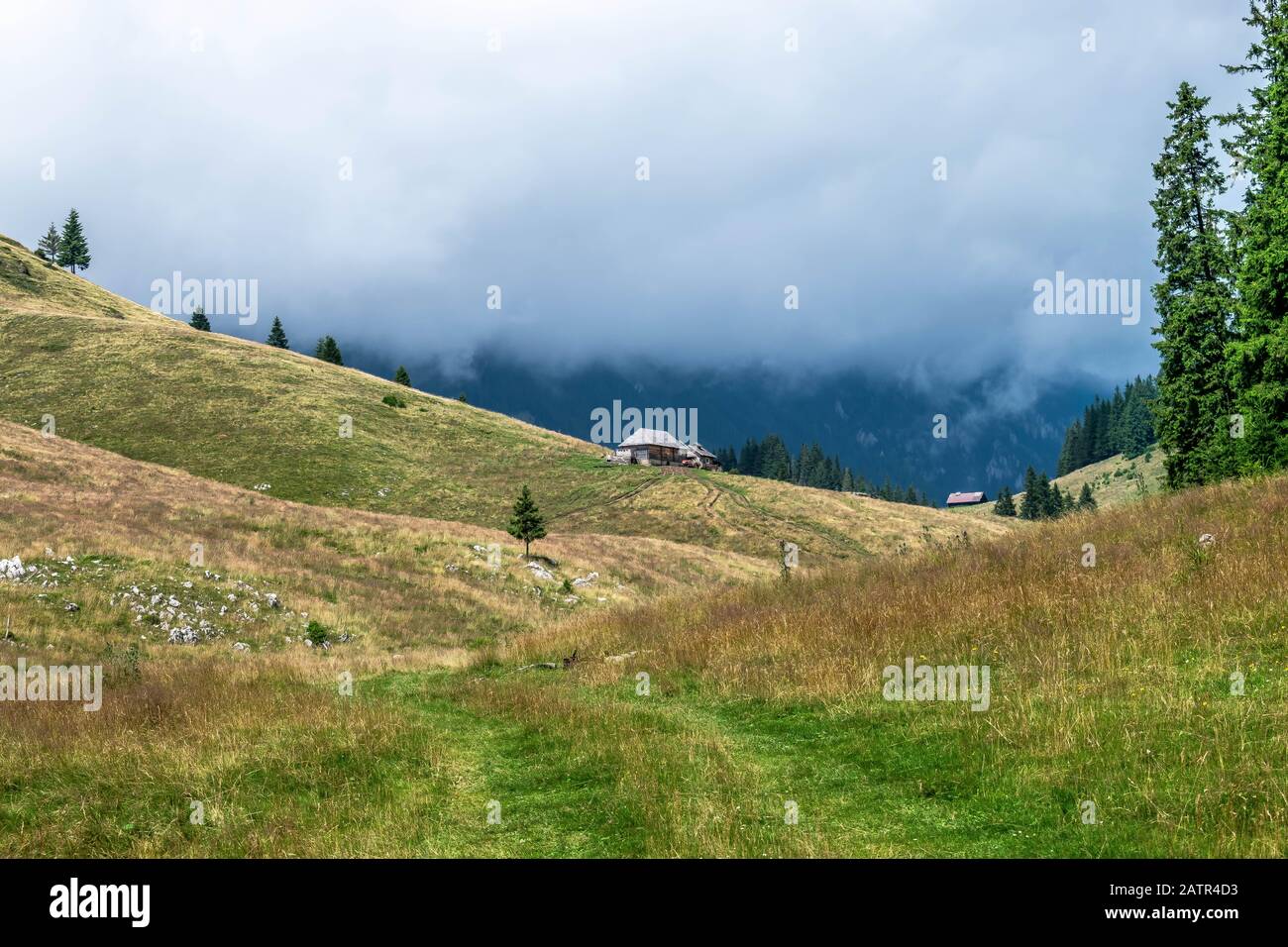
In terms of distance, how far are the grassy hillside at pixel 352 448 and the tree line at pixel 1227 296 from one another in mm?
40930

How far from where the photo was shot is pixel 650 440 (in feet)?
413

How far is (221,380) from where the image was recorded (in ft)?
325

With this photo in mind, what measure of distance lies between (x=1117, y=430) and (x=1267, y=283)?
615 feet

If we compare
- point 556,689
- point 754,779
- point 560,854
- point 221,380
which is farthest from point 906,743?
point 221,380

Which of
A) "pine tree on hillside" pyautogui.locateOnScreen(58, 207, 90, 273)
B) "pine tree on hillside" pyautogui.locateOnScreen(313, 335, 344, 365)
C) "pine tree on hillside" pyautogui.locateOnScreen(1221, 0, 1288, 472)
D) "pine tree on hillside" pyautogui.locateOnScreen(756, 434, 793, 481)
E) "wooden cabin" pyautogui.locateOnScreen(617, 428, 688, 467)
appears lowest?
"pine tree on hillside" pyautogui.locateOnScreen(1221, 0, 1288, 472)

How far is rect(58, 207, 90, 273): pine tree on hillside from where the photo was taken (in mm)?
168000

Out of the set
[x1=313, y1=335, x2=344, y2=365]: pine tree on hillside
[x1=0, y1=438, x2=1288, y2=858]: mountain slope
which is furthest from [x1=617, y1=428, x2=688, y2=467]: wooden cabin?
[x1=0, y1=438, x2=1288, y2=858]: mountain slope

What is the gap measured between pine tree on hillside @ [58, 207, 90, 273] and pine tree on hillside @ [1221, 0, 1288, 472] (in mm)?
205845

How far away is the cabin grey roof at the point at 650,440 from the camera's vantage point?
123m

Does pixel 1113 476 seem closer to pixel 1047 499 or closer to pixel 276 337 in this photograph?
pixel 1047 499

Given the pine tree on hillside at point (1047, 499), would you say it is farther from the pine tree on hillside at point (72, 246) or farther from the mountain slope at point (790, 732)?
the pine tree on hillside at point (72, 246)
